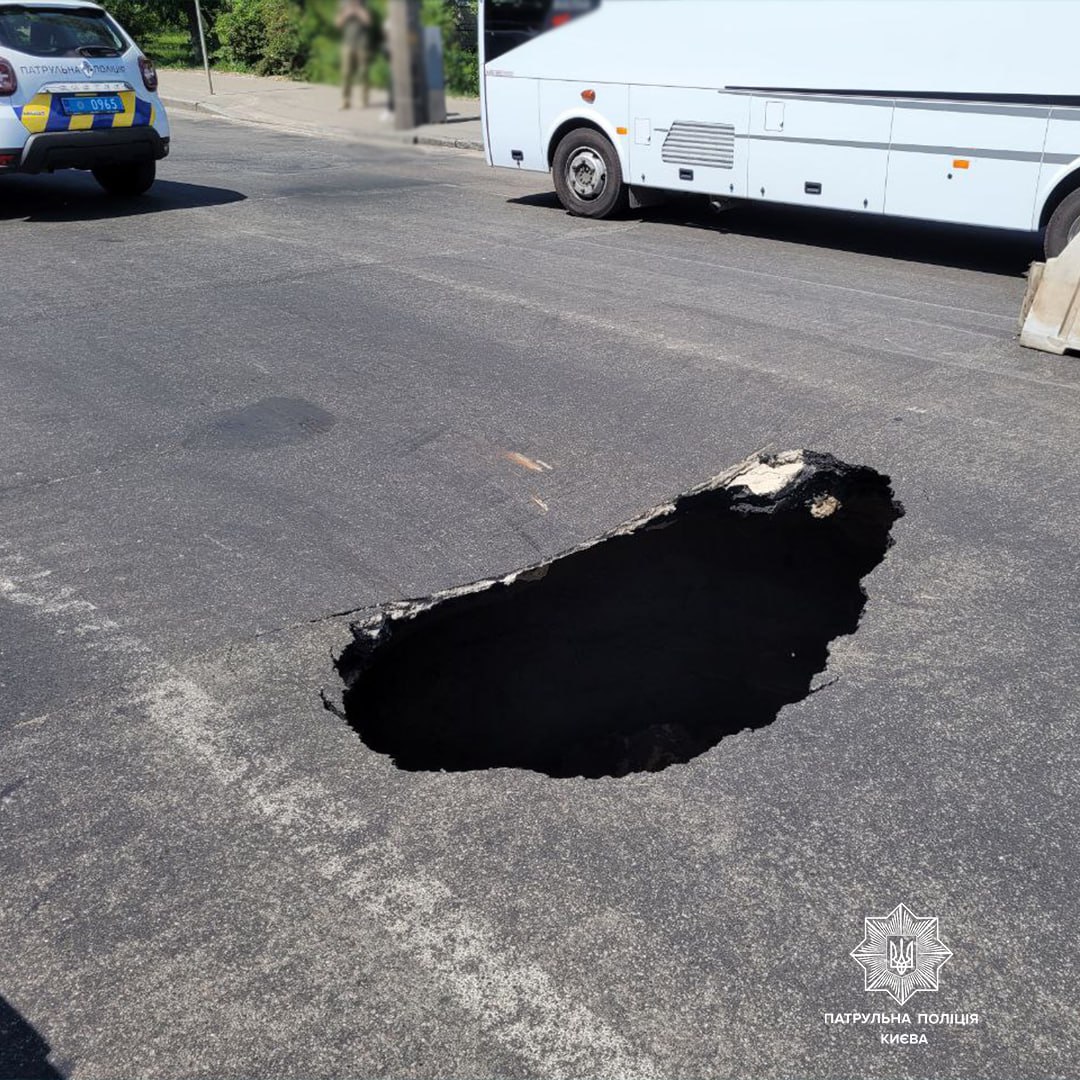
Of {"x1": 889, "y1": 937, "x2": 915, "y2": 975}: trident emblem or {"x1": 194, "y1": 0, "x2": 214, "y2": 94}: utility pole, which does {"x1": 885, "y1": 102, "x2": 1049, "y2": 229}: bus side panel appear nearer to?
{"x1": 889, "y1": 937, "x2": 915, "y2": 975}: trident emblem

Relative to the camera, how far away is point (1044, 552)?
523 centimetres

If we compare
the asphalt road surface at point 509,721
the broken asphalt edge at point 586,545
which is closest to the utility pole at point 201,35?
Answer: the asphalt road surface at point 509,721

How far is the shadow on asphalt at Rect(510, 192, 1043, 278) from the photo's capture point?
10.8 m

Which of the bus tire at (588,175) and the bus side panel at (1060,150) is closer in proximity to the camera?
the bus side panel at (1060,150)

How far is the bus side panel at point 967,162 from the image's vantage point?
30.5 feet

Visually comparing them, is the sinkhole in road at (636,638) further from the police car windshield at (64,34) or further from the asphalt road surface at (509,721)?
the police car windshield at (64,34)

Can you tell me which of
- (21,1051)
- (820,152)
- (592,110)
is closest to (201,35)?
(21,1051)

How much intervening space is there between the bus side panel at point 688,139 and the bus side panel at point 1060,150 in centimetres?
280

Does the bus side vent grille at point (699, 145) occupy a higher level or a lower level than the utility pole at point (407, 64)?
lower

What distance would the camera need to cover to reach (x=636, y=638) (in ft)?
17.1

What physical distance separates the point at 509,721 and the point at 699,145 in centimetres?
807

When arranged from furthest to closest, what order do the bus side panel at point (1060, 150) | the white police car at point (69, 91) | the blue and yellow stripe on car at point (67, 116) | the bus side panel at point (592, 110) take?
the bus side panel at point (592, 110) < the bus side panel at point (1060, 150) < the blue and yellow stripe on car at point (67, 116) < the white police car at point (69, 91)

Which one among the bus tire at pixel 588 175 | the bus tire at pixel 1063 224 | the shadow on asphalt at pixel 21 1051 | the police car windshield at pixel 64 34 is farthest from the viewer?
the bus tire at pixel 588 175

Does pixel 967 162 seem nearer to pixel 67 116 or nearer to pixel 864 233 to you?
pixel 864 233
